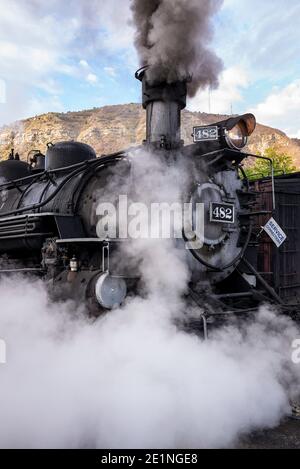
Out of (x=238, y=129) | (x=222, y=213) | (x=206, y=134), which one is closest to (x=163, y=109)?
(x=206, y=134)

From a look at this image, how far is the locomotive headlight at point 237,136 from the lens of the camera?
472 centimetres

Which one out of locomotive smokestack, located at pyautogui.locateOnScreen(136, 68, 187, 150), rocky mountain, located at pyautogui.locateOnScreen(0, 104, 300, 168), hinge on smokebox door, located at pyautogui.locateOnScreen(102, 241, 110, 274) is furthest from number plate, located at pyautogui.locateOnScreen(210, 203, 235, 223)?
rocky mountain, located at pyautogui.locateOnScreen(0, 104, 300, 168)

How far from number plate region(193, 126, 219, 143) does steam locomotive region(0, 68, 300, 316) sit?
0.01 m

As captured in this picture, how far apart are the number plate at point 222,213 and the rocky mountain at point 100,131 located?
171 feet

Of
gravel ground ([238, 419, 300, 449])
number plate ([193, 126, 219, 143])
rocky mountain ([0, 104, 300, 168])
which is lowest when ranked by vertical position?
gravel ground ([238, 419, 300, 449])

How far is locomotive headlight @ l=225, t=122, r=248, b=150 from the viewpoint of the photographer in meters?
4.72

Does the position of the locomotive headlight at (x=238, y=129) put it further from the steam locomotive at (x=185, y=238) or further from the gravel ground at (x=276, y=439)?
the gravel ground at (x=276, y=439)

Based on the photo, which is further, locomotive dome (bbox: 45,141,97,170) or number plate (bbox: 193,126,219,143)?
locomotive dome (bbox: 45,141,97,170)

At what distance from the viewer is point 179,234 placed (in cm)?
426

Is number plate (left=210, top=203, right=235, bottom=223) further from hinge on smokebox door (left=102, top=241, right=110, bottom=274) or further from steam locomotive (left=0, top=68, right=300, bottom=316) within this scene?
hinge on smokebox door (left=102, top=241, right=110, bottom=274)

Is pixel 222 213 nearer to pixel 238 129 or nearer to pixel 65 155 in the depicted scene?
pixel 238 129

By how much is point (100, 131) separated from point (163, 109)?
63683 mm

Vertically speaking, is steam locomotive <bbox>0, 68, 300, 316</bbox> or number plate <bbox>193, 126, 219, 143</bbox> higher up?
number plate <bbox>193, 126, 219, 143</bbox>
